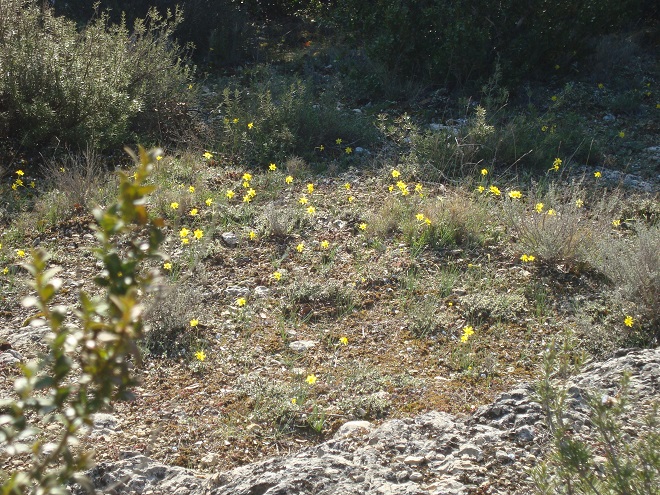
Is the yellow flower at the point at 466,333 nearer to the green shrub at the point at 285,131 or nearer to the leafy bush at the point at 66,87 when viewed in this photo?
the green shrub at the point at 285,131

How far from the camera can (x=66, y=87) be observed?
215 inches

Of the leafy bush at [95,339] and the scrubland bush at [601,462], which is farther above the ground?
the leafy bush at [95,339]

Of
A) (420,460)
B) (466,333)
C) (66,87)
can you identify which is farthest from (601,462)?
(66,87)

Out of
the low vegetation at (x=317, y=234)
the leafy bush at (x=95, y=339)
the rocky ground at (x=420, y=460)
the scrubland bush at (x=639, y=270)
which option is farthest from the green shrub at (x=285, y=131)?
the leafy bush at (x=95, y=339)

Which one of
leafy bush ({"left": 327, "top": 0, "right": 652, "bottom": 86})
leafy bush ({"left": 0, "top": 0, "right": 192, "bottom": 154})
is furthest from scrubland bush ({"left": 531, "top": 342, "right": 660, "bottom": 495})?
leafy bush ({"left": 327, "top": 0, "right": 652, "bottom": 86})

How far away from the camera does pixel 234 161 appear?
5770 millimetres

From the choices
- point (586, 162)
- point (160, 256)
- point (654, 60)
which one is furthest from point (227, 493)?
point (654, 60)

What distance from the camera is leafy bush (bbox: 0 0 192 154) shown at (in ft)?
17.7

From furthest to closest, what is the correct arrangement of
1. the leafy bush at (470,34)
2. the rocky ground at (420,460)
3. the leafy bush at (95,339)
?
the leafy bush at (470,34)
the rocky ground at (420,460)
the leafy bush at (95,339)

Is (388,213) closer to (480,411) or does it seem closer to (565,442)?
(480,411)

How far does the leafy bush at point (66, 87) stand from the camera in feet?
17.7

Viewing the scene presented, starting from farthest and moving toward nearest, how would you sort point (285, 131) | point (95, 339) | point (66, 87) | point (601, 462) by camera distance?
point (285, 131), point (66, 87), point (601, 462), point (95, 339)

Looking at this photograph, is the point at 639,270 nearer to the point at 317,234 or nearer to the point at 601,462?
the point at 601,462

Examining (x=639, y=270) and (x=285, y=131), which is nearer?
(x=639, y=270)
